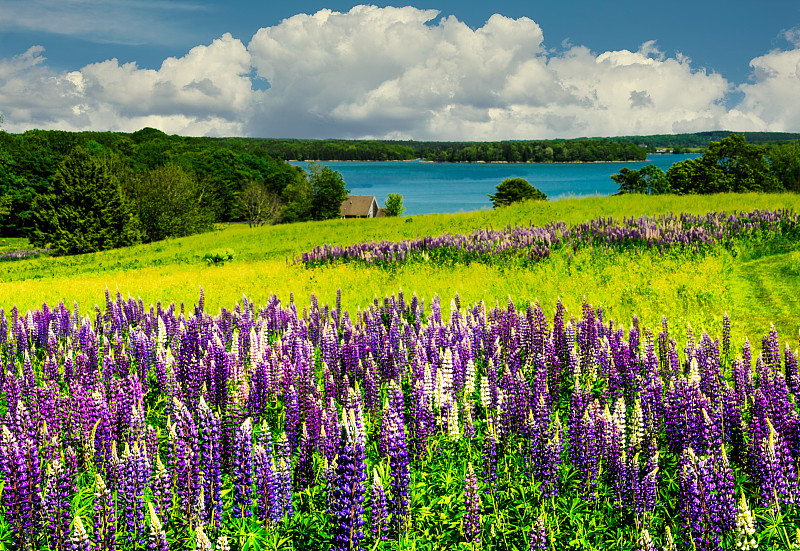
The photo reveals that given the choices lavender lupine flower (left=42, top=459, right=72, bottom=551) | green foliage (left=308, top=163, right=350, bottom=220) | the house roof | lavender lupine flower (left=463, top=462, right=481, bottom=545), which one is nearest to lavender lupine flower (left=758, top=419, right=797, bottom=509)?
lavender lupine flower (left=463, top=462, right=481, bottom=545)

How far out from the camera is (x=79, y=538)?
3.16 m

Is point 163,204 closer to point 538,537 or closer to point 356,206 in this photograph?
point 356,206

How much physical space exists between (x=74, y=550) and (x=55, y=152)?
10964 centimetres

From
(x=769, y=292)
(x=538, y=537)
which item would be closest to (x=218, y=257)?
(x=769, y=292)

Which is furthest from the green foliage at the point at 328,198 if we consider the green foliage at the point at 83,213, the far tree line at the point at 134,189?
the green foliage at the point at 83,213

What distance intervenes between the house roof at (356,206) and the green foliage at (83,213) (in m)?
80.2

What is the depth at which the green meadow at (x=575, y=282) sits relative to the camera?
14320 mm

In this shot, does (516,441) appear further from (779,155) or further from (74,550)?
(779,155)

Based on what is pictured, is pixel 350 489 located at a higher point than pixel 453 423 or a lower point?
higher

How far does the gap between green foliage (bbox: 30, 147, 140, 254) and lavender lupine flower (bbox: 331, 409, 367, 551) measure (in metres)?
65.7

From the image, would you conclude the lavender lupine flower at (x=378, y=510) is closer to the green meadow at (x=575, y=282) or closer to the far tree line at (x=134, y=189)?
the green meadow at (x=575, y=282)

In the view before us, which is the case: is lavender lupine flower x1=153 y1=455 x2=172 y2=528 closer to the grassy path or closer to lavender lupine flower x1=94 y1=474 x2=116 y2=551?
lavender lupine flower x1=94 y1=474 x2=116 y2=551

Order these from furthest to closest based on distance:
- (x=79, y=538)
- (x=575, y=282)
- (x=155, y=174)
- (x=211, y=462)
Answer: (x=155, y=174)
(x=575, y=282)
(x=211, y=462)
(x=79, y=538)

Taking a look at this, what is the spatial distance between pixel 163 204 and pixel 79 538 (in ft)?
269
